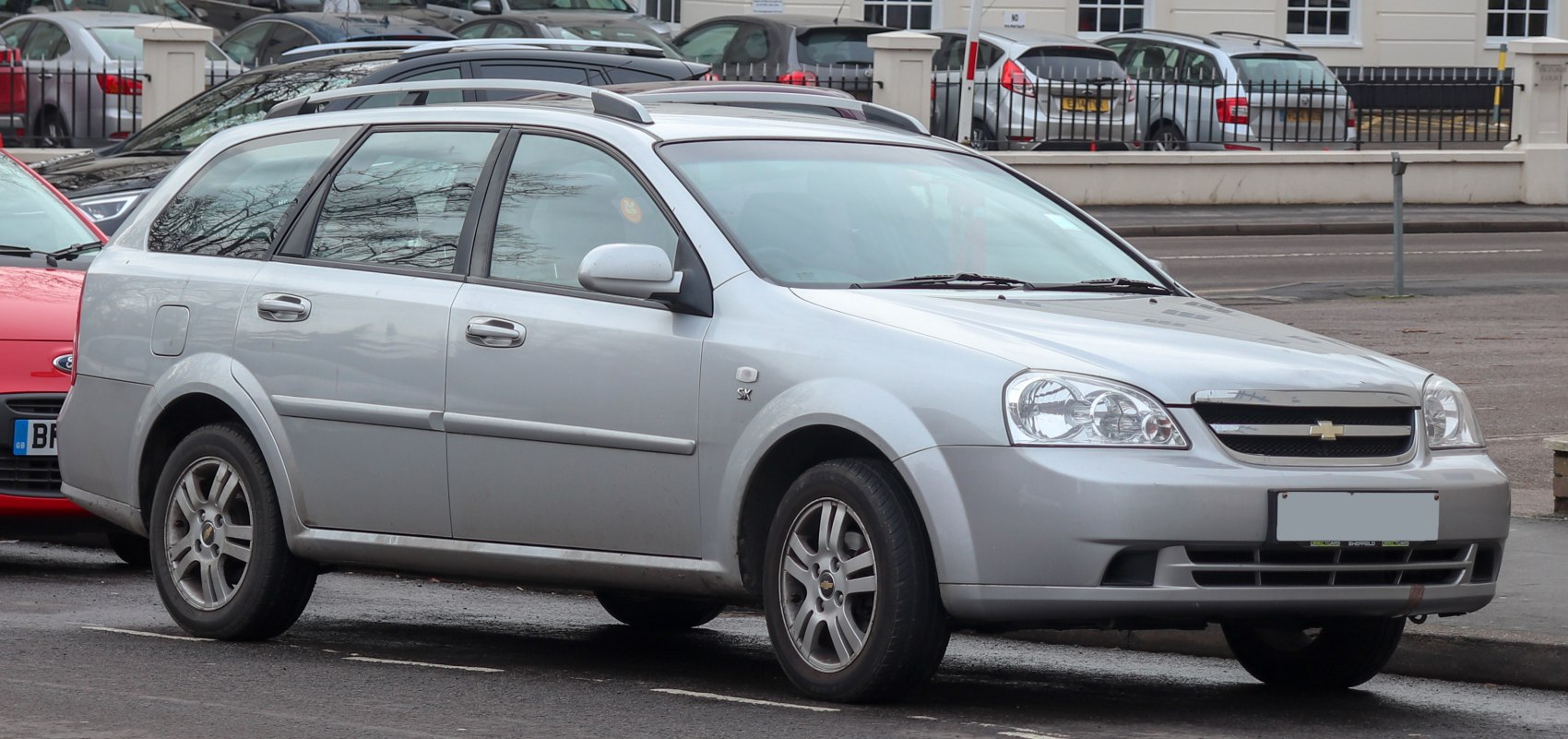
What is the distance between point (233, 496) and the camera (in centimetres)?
761

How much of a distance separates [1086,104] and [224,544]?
22438 millimetres

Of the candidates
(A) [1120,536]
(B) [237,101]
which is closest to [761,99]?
(B) [237,101]

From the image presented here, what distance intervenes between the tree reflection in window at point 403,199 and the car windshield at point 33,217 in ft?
11.1

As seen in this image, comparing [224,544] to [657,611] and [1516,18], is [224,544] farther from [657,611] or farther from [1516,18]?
[1516,18]

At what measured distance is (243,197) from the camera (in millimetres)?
7949

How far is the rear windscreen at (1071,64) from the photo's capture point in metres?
29.0

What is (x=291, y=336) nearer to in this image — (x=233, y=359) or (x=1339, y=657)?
(x=233, y=359)

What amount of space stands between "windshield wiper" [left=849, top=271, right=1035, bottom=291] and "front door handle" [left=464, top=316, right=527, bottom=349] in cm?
95

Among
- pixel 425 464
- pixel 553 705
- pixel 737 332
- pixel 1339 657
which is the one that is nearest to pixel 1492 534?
pixel 1339 657

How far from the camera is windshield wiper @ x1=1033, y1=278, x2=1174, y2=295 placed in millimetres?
6953

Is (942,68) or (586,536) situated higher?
(942,68)

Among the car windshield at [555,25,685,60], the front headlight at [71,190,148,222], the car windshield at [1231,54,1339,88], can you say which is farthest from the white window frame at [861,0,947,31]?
the front headlight at [71,190,148,222]

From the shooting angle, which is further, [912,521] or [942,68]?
[942,68]

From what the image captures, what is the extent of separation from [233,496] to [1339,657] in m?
3.27
